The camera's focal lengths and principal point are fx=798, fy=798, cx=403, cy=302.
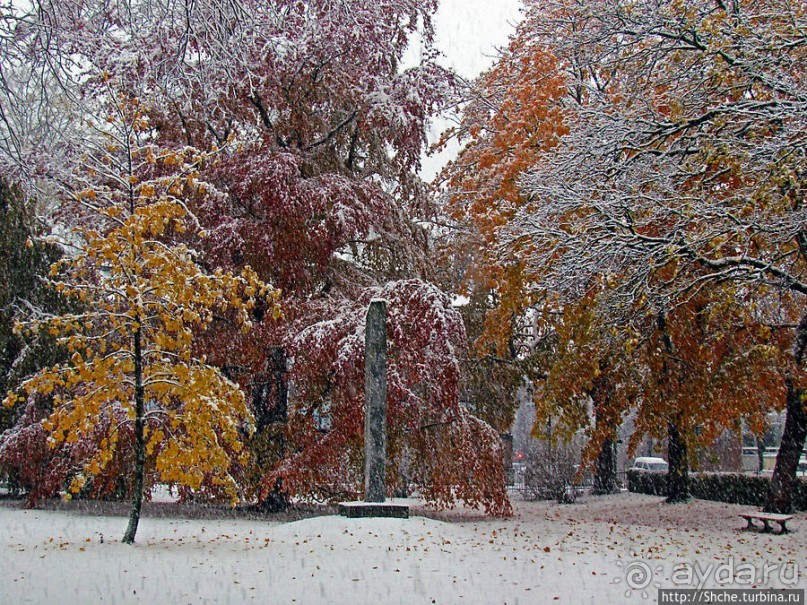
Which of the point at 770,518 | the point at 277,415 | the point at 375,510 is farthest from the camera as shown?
the point at 277,415

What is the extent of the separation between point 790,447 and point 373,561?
340 inches

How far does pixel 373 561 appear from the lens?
8711mm

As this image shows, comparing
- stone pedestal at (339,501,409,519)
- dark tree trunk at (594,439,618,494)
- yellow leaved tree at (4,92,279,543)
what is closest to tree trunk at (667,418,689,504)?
dark tree trunk at (594,439,618,494)

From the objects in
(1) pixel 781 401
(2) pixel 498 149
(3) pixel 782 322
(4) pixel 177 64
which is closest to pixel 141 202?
(4) pixel 177 64

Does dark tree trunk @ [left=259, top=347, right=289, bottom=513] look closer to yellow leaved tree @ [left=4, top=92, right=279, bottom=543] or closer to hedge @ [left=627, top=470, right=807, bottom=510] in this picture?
yellow leaved tree @ [left=4, top=92, right=279, bottom=543]

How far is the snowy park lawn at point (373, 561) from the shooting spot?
704 cm

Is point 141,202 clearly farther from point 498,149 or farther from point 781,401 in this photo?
point 781,401

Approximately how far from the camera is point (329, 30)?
1538 cm

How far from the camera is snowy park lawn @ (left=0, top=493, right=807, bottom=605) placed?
7.04 metres

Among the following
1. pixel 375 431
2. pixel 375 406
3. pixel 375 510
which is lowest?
pixel 375 510

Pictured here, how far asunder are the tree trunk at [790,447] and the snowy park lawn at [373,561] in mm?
535

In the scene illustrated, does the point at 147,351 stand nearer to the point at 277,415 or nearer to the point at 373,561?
the point at 373,561

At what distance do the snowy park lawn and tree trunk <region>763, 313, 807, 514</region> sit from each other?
1.75 feet

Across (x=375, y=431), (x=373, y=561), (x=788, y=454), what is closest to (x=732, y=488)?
(x=788, y=454)
